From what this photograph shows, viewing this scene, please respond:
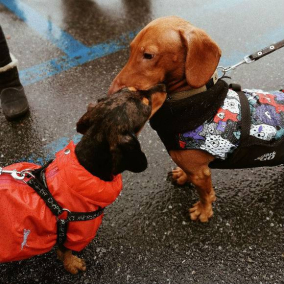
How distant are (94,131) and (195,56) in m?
0.85

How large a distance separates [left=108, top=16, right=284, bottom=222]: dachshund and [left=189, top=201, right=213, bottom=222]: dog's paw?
53 centimetres

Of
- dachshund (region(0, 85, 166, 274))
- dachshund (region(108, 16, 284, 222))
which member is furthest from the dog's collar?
dachshund (region(0, 85, 166, 274))

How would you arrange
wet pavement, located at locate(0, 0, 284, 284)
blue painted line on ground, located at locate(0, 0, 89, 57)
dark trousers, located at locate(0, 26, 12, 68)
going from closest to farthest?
wet pavement, located at locate(0, 0, 284, 284)
dark trousers, located at locate(0, 26, 12, 68)
blue painted line on ground, located at locate(0, 0, 89, 57)

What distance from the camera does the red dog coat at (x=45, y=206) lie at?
199cm

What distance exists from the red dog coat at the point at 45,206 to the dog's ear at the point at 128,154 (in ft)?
0.64

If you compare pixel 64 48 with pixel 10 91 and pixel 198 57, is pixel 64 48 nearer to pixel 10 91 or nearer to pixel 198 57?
pixel 10 91

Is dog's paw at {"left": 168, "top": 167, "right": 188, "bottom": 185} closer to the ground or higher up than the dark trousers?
closer to the ground

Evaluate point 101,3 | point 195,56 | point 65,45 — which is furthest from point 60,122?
point 101,3

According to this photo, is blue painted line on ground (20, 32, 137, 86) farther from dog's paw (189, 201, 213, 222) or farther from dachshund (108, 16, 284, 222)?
dog's paw (189, 201, 213, 222)

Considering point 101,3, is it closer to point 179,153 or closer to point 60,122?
point 60,122

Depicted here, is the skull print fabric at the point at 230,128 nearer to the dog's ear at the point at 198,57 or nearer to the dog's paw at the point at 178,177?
the dog's ear at the point at 198,57

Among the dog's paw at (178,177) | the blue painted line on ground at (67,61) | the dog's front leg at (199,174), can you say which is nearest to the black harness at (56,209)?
the dog's front leg at (199,174)

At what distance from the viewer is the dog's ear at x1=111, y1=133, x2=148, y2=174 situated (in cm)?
197

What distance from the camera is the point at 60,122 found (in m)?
3.68
